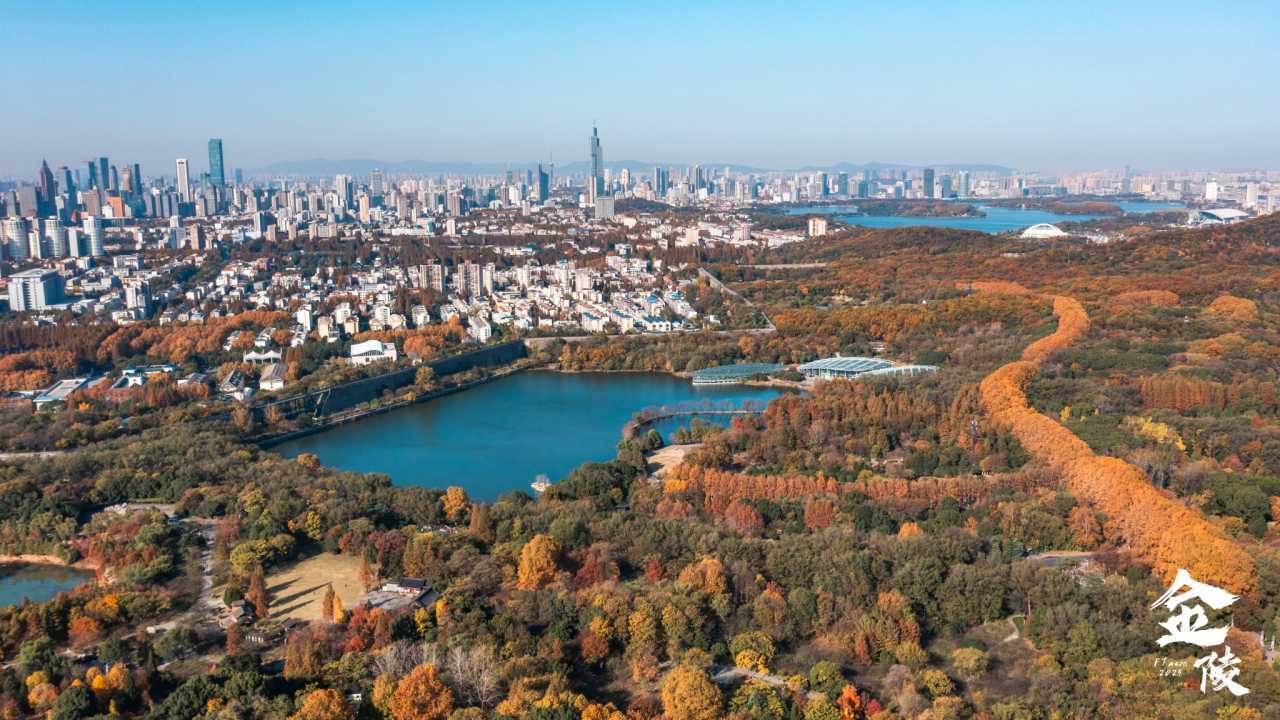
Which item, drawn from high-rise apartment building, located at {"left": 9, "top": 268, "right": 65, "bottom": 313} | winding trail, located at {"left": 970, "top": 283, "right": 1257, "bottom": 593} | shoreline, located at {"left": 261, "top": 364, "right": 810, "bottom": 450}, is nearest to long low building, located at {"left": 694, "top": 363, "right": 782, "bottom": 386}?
shoreline, located at {"left": 261, "top": 364, "right": 810, "bottom": 450}

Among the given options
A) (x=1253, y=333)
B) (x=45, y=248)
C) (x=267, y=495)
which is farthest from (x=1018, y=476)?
(x=45, y=248)

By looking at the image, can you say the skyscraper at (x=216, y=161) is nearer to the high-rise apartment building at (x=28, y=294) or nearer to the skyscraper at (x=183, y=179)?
the skyscraper at (x=183, y=179)

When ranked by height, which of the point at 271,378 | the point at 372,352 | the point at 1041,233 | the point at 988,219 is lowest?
the point at 271,378

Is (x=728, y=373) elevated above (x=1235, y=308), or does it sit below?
below

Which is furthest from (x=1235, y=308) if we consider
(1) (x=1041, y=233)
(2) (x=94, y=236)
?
(2) (x=94, y=236)

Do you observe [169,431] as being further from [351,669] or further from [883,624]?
[883,624]

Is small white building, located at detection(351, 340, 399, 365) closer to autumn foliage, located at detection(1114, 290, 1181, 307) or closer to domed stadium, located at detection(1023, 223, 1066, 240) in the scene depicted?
Result: autumn foliage, located at detection(1114, 290, 1181, 307)

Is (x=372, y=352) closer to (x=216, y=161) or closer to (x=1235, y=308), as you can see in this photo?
(x=1235, y=308)
